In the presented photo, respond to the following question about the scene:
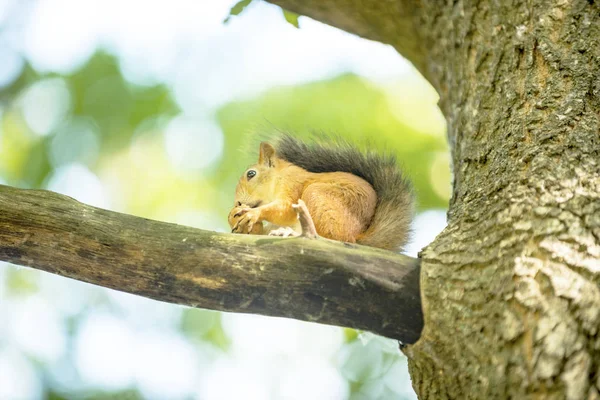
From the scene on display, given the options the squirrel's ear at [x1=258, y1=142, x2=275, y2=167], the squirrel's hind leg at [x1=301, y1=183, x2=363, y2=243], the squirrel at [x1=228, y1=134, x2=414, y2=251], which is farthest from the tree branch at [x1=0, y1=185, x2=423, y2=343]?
the squirrel's ear at [x1=258, y1=142, x2=275, y2=167]

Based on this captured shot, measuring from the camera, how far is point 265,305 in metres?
1.78

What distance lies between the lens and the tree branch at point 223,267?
A: 1.77 meters

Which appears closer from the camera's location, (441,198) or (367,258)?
(367,258)

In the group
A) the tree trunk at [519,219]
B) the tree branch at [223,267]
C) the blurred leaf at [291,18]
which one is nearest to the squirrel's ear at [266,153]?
the blurred leaf at [291,18]

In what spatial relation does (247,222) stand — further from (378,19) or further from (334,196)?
(378,19)

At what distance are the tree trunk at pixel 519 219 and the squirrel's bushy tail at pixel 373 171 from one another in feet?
1.11

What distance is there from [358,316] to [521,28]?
44.9 inches

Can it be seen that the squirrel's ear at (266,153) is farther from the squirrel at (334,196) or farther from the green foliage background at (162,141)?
the green foliage background at (162,141)

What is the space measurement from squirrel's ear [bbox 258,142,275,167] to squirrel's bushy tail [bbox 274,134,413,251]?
46 mm

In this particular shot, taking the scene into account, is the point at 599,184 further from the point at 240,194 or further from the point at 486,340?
the point at 240,194

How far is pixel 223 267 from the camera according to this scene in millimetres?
1782

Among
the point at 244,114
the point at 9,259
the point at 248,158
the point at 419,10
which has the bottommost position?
the point at 9,259

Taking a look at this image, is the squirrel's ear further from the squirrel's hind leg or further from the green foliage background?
the green foliage background

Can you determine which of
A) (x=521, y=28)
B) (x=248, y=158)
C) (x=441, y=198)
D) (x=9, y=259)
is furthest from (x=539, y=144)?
(x=441, y=198)
